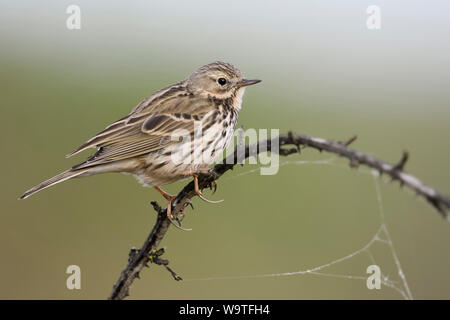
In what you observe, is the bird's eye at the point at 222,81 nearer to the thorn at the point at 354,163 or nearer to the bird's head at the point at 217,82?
the bird's head at the point at 217,82

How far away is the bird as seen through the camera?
508cm

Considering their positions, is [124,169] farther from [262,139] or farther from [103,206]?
[103,206]

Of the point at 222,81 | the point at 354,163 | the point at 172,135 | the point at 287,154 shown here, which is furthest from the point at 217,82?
the point at 354,163

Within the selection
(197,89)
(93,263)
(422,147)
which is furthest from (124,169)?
(422,147)

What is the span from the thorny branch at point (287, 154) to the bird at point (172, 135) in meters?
1.30

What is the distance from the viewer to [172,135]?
5.27 metres

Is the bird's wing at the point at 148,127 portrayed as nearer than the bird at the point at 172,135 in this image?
No

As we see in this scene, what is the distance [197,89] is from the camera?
19.1 feet

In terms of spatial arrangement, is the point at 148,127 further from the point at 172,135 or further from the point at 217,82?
the point at 217,82

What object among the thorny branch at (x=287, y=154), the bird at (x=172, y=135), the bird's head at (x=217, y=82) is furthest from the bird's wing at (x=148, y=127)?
the thorny branch at (x=287, y=154)

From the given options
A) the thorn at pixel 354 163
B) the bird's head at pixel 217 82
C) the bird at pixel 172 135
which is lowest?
the thorn at pixel 354 163

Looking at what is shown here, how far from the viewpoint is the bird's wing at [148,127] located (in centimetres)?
519

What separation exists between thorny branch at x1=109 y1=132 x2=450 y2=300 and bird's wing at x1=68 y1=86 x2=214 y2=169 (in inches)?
58.1

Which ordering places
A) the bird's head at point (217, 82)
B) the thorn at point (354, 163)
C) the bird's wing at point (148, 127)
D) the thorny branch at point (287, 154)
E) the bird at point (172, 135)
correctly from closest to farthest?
the thorny branch at point (287, 154), the thorn at point (354, 163), the bird at point (172, 135), the bird's wing at point (148, 127), the bird's head at point (217, 82)
